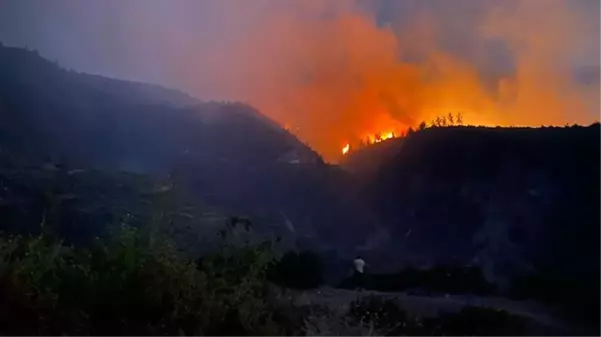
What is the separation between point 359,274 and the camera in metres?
34.9

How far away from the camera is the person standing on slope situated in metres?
31.5

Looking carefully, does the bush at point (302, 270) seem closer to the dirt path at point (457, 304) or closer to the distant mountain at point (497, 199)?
the dirt path at point (457, 304)

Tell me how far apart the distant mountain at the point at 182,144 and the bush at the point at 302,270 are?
10.7 metres

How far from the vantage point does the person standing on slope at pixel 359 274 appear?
103 feet

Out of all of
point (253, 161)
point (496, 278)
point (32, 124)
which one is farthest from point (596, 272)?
point (32, 124)

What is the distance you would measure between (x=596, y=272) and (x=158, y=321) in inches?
1196

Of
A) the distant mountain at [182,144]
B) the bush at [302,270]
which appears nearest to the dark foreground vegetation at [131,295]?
the bush at [302,270]

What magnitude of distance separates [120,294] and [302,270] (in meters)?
22.1

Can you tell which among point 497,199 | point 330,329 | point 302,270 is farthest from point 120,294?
point 497,199

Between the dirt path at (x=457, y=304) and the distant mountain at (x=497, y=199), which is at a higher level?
the distant mountain at (x=497, y=199)

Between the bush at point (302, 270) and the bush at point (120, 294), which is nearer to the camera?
the bush at point (120, 294)

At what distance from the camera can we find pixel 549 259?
39875mm

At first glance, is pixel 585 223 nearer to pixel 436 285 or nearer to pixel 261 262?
pixel 436 285

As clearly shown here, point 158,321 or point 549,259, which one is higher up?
point 549,259
